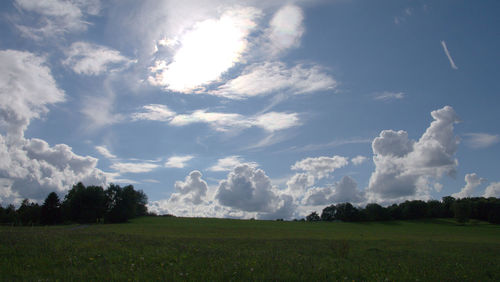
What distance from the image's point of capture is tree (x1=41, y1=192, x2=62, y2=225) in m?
99.6

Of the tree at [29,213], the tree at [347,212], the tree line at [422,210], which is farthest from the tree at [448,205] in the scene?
the tree at [29,213]

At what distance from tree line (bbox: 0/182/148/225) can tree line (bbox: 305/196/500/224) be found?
88.9 m

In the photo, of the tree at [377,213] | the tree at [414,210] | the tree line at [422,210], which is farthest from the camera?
the tree at [377,213]

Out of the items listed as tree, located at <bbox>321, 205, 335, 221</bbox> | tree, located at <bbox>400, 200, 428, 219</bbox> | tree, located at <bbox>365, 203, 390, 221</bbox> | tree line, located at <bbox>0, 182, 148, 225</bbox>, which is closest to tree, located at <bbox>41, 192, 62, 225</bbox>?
tree line, located at <bbox>0, 182, 148, 225</bbox>

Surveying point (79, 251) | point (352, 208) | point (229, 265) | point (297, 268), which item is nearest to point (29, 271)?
point (79, 251)

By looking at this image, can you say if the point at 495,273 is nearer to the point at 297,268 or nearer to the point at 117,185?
the point at 297,268

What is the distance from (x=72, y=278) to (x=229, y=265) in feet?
19.9

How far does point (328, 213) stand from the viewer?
153125 mm

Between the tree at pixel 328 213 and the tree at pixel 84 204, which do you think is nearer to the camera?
the tree at pixel 84 204

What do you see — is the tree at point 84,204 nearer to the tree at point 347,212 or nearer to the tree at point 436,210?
the tree at point 347,212

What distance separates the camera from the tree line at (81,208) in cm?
10019

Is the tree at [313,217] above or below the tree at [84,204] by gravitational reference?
below

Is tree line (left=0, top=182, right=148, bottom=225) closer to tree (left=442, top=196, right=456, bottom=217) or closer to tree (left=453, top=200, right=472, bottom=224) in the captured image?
tree (left=453, top=200, right=472, bottom=224)

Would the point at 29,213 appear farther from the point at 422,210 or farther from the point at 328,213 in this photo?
the point at 422,210
